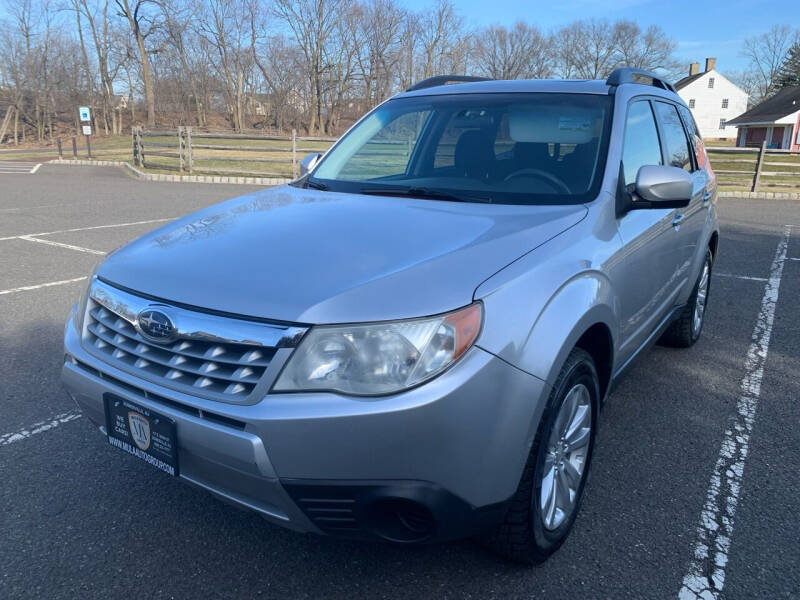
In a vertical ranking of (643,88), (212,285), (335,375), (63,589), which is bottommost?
(63,589)

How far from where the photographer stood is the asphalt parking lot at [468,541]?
7.32ft

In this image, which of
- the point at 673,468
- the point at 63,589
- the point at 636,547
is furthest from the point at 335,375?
the point at 673,468

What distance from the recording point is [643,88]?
3.48 metres

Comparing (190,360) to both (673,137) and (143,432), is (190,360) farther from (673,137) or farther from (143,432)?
(673,137)

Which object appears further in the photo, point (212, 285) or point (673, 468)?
point (673, 468)

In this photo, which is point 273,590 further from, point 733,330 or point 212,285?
point 733,330

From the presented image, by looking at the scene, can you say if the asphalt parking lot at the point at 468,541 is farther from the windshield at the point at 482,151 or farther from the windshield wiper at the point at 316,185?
the windshield wiper at the point at 316,185

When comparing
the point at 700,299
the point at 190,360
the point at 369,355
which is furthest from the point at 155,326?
the point at 700,299

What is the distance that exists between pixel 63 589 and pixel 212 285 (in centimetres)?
122

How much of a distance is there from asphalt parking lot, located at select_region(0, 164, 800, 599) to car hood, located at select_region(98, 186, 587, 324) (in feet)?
3.25

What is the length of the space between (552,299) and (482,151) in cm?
132

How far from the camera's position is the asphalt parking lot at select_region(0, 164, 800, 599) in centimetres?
223

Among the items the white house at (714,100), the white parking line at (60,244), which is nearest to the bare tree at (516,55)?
the white house at (714,100)

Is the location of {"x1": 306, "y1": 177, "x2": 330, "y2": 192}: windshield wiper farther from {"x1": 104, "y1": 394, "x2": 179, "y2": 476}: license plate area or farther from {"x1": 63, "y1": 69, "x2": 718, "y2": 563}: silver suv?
{"x1": 104, "y1": 394, "x2": 179, "y2": 476}: license plate area
